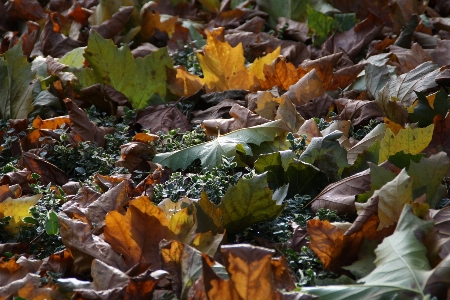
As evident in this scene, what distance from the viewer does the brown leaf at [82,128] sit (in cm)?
229

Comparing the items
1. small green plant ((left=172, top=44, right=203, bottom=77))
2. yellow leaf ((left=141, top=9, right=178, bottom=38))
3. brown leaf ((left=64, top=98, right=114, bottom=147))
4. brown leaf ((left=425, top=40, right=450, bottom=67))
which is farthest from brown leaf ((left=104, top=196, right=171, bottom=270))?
yellow leaf ((left=141, top=9, right=178, bottom=38))

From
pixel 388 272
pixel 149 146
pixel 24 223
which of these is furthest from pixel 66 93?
pixel 388 272

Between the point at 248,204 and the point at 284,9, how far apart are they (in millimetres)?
1984

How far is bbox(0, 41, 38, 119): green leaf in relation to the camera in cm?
246

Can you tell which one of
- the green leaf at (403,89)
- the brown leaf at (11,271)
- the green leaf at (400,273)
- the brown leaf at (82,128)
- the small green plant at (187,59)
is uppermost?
the green leaf at (400,273)

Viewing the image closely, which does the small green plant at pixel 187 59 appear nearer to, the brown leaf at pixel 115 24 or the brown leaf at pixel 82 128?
the brown leaf at pixel 115 24

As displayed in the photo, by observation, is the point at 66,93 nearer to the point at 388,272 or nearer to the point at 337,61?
the point at 337,61

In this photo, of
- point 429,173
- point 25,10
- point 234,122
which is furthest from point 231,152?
point 25,10

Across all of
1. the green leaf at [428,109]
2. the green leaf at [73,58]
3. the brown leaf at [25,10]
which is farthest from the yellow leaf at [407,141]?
the brown leaf at [25,10]

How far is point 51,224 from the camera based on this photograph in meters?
1.68

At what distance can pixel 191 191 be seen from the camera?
5.86 feet

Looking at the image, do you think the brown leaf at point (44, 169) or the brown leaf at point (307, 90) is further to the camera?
the brown leaf at point (307, 90)

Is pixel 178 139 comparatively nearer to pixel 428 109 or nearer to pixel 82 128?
pixel 82 128

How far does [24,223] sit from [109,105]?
83 centimetres
